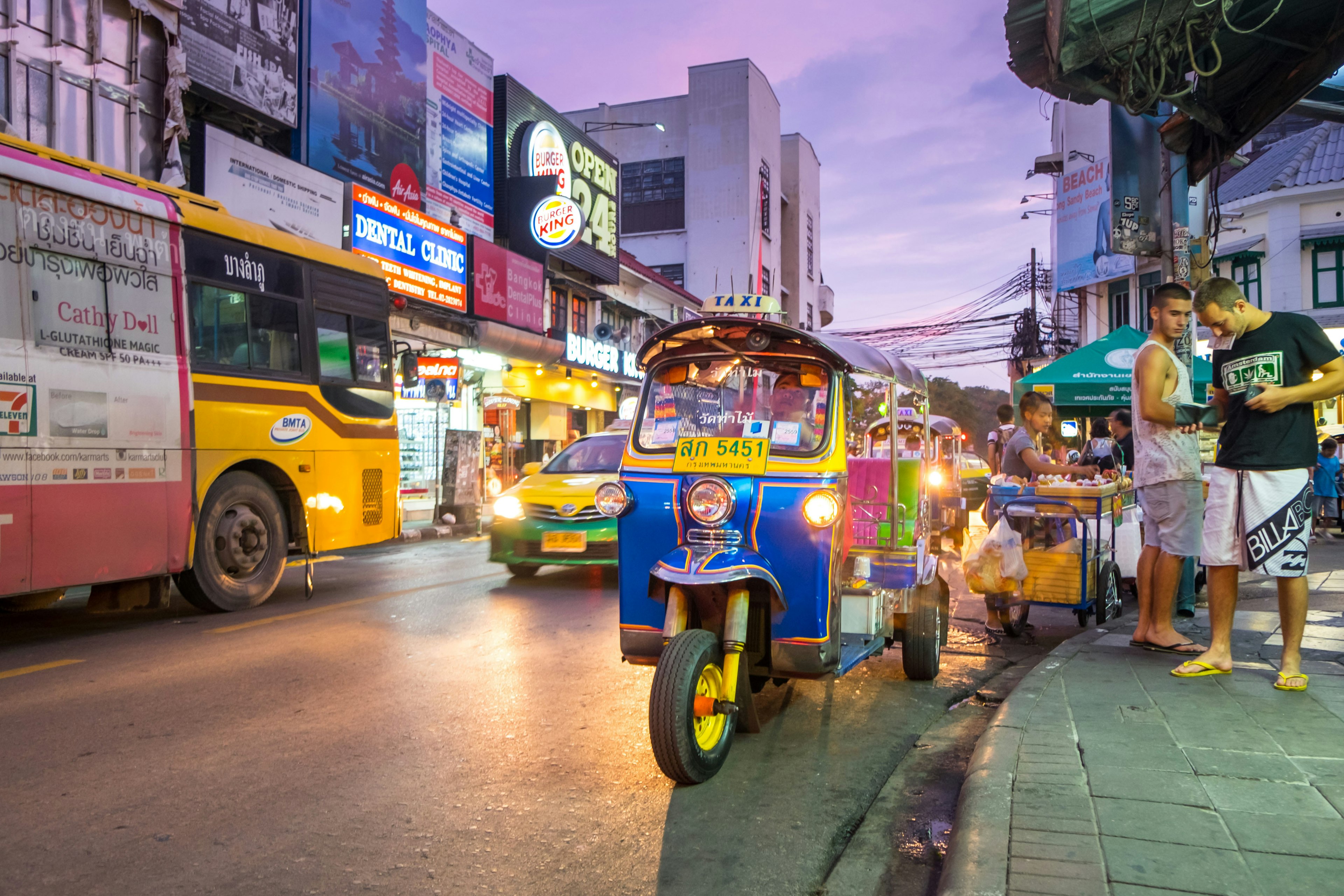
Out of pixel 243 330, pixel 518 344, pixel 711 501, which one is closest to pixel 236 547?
pixel 243 330

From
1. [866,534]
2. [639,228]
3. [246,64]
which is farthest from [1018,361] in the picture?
[866,534]

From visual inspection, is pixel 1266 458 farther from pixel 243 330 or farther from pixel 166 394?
pixel 243 330

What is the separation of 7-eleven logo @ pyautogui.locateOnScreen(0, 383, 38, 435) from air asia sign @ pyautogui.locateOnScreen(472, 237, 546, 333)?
1510 centimetres

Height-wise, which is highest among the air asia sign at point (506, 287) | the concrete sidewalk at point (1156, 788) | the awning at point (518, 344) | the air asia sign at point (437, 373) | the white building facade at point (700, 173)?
the white building facade at point (700, 173)

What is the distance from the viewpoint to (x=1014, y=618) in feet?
23.6

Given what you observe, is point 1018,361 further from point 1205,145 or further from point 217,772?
point 217,772

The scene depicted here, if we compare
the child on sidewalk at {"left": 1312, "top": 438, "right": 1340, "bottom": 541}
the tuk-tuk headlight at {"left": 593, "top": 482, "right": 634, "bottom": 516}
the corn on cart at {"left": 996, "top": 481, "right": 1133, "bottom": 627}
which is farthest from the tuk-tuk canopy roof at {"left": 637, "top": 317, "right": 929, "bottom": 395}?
the child on sidewalk at {"left": 1312, "top": 438, "right": 1340, "bottom": 541}

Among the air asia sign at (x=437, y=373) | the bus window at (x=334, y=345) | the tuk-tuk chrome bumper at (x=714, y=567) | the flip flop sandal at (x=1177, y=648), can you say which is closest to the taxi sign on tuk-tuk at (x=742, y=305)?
the tuk-tuk chrome bumper at (x=714, y=567)

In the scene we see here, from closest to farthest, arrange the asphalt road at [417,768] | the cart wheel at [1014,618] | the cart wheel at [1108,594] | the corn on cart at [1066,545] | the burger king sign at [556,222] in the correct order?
the asphalt road at [417,768] → the corn on cart at [1066,545] → the cart wheel at [1014,618] → the cart wheel at [1108,594] → the burger king sign at [556,222]

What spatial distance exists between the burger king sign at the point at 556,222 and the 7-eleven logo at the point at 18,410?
762 inches

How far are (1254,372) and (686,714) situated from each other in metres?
3.51

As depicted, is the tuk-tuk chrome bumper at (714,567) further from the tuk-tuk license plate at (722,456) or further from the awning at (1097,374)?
the awning at (1097,374)

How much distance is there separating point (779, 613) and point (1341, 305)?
28.1 m

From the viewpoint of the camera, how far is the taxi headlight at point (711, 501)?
14.5ft
